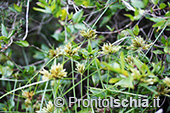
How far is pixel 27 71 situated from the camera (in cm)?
84

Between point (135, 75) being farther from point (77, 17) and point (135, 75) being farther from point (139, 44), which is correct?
point (77, 17)

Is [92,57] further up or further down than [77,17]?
further down

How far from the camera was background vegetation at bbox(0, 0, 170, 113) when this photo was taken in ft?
1.74

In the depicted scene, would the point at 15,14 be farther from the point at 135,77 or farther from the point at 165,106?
the point at 165,106

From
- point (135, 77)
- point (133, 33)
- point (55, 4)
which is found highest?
point (55, 4)

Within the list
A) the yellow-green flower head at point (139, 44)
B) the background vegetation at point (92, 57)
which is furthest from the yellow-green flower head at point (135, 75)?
the yellow-green flower head at point (139, 44)

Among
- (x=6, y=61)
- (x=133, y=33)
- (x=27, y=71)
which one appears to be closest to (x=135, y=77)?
(x=133, y=33)

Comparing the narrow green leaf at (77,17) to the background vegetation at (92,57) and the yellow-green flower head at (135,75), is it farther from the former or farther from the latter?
the yellow-green flower head at (135,75)

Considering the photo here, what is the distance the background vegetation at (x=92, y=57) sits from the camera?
1.74 feet

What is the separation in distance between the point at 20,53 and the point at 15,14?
47cm

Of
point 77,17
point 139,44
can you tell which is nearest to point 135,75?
point 139,44

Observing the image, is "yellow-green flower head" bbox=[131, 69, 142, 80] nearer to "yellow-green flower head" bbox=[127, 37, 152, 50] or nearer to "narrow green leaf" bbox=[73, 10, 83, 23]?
"yellow-green flower head" bbox=[127, 37, 152, 50]

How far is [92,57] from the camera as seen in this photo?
0.65m

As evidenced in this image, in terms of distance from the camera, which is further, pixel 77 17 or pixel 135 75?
pixel 77 17
